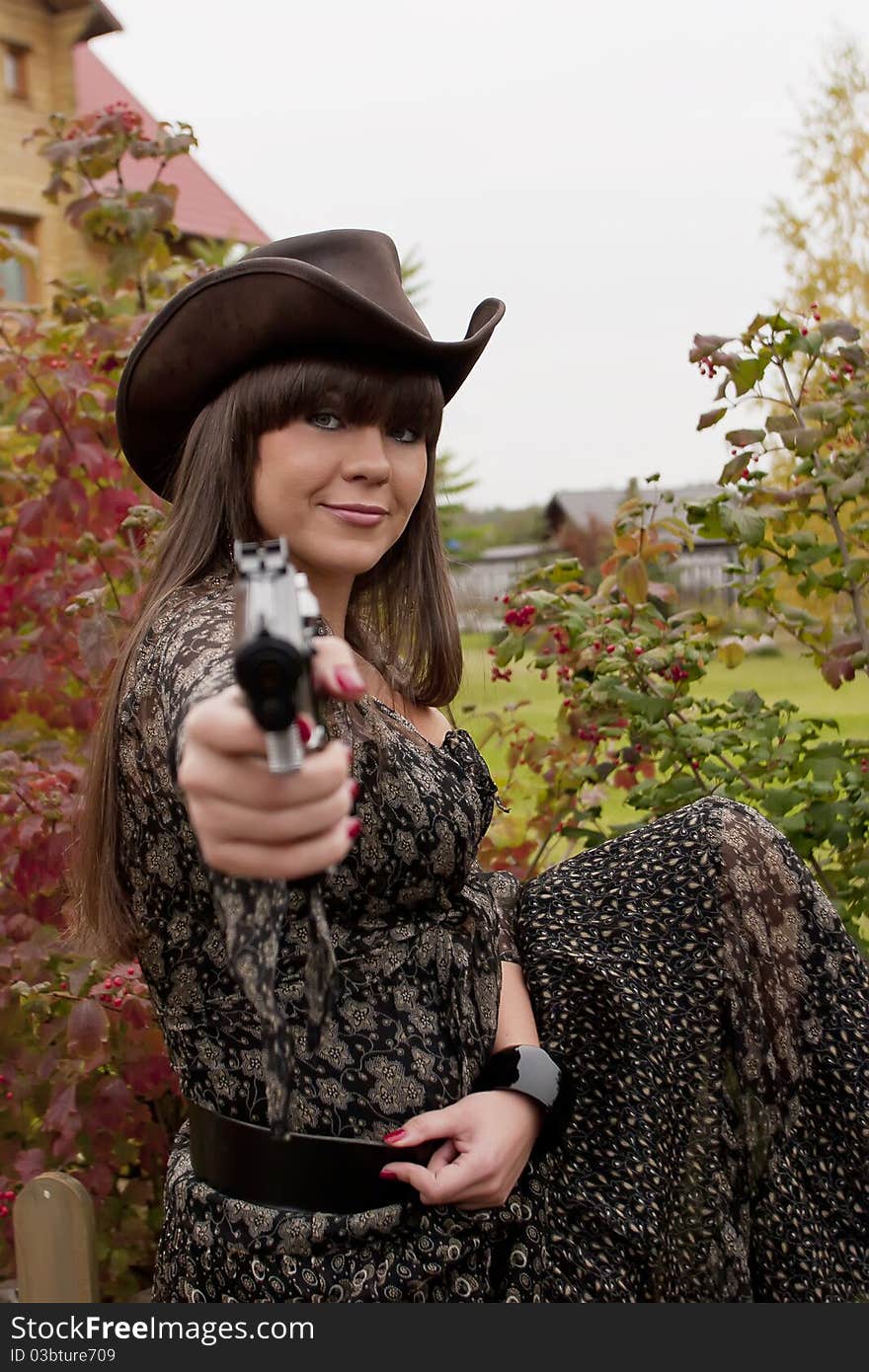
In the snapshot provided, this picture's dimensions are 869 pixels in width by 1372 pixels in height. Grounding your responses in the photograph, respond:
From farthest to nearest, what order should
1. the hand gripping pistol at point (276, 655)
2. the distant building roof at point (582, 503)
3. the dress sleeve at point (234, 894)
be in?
1. the distant building roof at point (582, 503)
2. the dress sleeve at point (234, 894)
3. the hand gripping pistol at point (276, 655)

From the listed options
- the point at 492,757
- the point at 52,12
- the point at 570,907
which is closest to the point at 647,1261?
the point at 570,907

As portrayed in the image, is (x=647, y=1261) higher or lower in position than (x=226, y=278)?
lower

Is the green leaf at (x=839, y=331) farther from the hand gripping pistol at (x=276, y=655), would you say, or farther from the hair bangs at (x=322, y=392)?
the hand gripping pistol at (x=276, y=655)

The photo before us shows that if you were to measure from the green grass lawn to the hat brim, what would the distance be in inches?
29.7

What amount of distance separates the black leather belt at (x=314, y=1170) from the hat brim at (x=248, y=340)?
1025 mm

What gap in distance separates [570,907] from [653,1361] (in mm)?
667

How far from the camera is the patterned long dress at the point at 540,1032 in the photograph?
1.70 meters

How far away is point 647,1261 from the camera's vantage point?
188 cm

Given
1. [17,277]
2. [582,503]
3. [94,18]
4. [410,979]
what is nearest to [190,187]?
[17,277]

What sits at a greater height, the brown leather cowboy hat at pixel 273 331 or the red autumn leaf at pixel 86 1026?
the brown leather cowboy hat at pixel 273 331

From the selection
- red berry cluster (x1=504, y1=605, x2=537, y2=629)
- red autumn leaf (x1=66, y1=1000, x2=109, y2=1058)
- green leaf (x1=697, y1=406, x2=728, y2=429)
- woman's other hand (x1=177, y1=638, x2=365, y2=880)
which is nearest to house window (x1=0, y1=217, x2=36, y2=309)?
red berry cluster (x1=504, y1=605, x2=537, y2=629)

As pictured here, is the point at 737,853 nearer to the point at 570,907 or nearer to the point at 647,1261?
the point at 570,907

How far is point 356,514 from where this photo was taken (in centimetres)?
186

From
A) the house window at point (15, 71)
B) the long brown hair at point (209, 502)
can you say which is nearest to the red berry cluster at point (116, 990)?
the long brown hair at point (209, 502)
